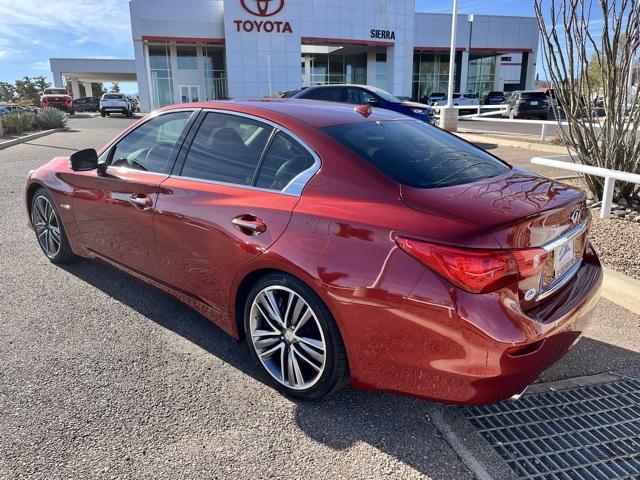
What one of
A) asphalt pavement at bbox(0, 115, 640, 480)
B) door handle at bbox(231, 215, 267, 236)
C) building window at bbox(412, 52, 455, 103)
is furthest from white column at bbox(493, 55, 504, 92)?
door handle at bbox(231, 215, 267, 236)

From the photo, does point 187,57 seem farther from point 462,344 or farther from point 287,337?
point 462,344

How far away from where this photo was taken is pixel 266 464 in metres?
2.37

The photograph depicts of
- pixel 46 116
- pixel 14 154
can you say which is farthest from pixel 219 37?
pixel 14 154

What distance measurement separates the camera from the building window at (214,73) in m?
44.8

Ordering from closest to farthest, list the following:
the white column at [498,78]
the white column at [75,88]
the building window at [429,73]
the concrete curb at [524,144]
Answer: the concrete curb at [524,144] < the building window at [429,73] < the white column at [498,78] < the white column at [75,88]

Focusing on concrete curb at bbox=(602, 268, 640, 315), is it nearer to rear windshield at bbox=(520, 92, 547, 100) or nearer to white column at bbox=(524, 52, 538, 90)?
rear windshield at bbox=(520, 92, 547, 100)

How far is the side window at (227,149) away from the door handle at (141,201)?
338 mm

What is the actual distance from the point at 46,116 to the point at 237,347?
25.7 m

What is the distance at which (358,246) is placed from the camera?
2361 mm

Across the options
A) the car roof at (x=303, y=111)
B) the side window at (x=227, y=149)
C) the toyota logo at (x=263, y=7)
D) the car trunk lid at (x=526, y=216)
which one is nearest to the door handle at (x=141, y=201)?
the side window at (x=227, y=149)

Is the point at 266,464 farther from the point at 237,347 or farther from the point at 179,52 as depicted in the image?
the point at 179,52

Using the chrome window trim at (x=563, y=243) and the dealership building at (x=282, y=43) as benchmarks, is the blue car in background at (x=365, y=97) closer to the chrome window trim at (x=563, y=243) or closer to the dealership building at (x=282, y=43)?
the chrome window trim at (x=563, y=243)

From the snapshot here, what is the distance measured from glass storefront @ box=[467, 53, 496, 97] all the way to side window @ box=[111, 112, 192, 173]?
193 ft

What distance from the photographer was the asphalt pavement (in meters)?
2.36
